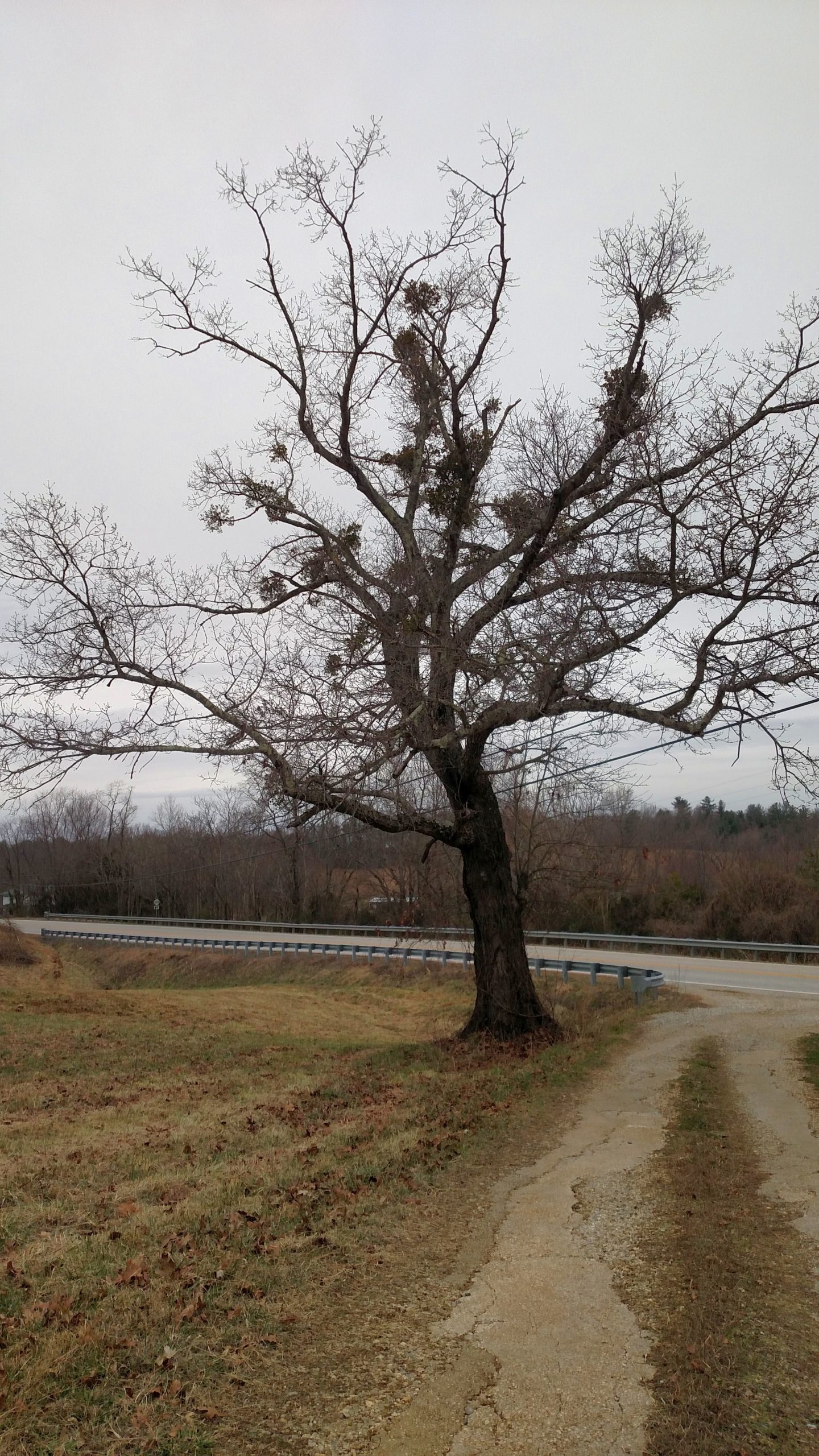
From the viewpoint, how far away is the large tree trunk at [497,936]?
47.2 ft

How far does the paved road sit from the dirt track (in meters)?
15.2

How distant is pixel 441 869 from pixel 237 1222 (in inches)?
884

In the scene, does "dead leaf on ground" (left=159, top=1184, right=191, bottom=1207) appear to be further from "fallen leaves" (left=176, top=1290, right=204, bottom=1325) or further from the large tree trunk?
the large tree trunk

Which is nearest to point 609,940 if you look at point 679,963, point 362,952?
point 679,963

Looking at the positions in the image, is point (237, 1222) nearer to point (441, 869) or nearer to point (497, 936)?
point (497, 936)

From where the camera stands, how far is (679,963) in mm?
29719

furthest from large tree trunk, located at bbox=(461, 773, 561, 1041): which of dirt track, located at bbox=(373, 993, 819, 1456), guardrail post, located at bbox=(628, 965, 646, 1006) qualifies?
guardrail post, located at bbox=(628, 965, 646, 1006)

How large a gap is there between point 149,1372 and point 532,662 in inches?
315

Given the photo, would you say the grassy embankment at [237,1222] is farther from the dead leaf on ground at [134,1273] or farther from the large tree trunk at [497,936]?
the large tree trunk at [497,936]

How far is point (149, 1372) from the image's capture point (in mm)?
4461

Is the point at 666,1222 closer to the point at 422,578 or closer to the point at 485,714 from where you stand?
the point at 485,714

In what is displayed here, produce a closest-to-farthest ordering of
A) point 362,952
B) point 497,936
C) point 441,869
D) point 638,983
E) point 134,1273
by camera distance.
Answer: point 134,1273, point 497,936, point 638,983, point 441,869, point 362,952

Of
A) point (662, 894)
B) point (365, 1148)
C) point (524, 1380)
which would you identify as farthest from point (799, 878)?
point (524, 1380)

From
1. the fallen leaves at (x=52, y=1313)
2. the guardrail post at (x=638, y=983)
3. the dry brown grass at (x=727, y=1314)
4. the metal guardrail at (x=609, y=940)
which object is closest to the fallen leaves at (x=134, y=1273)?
the fallen leaves at (x=52, y=1313)
